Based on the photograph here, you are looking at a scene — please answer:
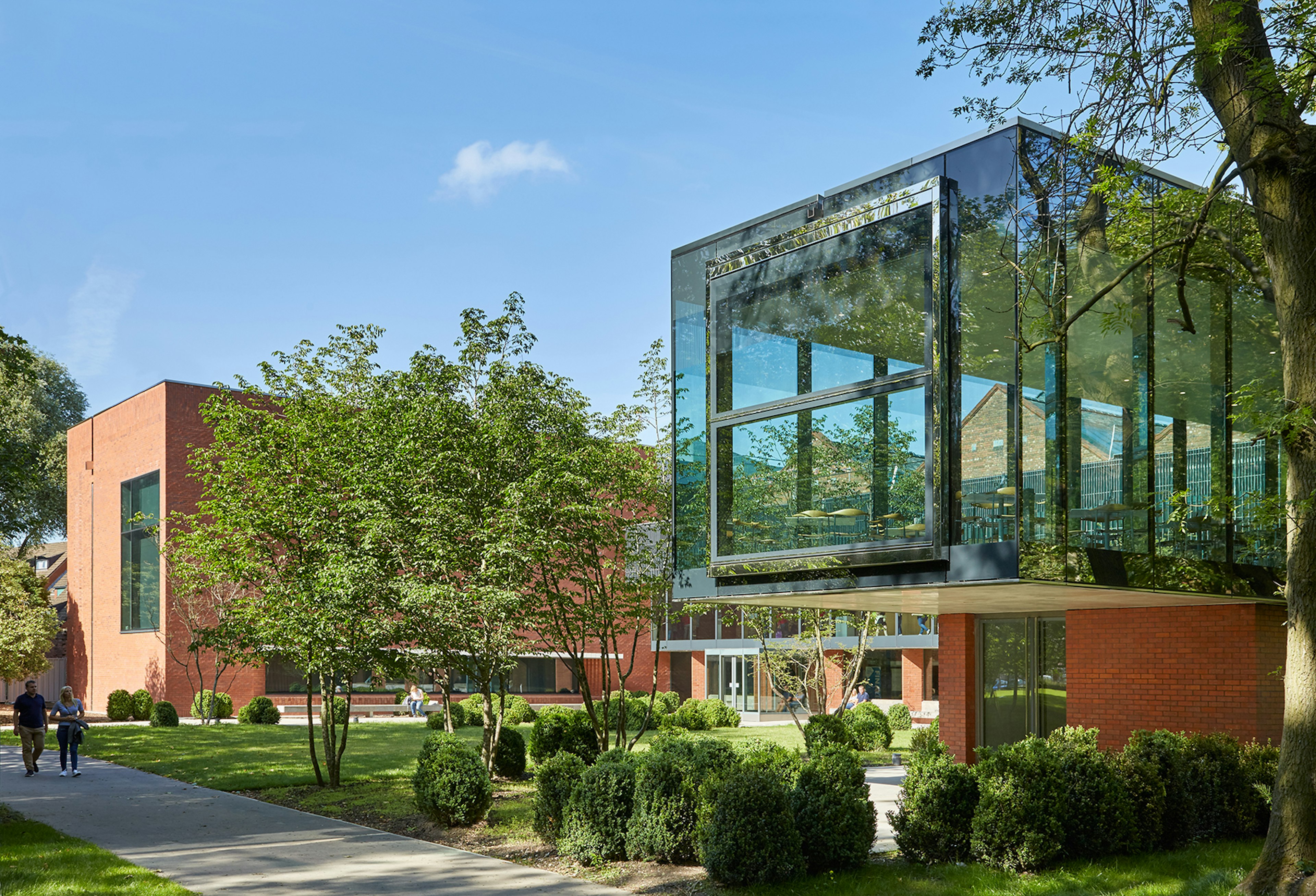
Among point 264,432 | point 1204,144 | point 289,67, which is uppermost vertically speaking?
point 289,67

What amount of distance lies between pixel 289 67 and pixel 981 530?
12.7m

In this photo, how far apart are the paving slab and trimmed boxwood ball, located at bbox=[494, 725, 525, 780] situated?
5.55 m

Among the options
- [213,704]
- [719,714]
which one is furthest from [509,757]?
[213,704]

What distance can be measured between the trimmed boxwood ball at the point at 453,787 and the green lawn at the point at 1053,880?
182 inches

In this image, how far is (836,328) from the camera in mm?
13555

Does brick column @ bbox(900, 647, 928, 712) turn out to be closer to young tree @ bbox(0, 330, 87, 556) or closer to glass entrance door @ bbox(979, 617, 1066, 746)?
glass entrance door @ bbox(979, 617, 1066, 746)

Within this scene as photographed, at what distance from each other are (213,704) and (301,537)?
18703mm

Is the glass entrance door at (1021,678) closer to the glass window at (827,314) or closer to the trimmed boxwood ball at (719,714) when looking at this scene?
the glass window at (827,314)

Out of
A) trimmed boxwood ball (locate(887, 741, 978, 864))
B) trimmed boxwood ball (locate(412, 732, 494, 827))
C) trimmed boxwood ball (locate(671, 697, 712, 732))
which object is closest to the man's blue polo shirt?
trimmed boxwood ball (locate(412, 732, 494, 827))

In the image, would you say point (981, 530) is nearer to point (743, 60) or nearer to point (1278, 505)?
point (1278, 505)

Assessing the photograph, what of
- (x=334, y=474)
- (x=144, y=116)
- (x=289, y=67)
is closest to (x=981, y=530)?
(x=334, y=474)

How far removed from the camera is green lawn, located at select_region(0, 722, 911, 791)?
762 inches

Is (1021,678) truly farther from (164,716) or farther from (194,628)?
(194,628)

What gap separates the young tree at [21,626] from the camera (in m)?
33.6
